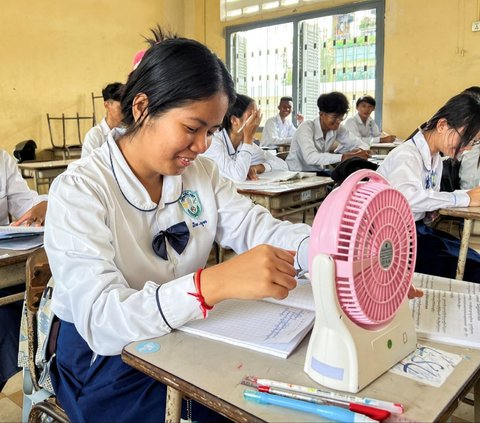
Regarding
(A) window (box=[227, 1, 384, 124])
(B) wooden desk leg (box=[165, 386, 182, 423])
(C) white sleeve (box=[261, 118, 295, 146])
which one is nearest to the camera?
(B) wooden desk leg (box=[165, 386, 182, 423])

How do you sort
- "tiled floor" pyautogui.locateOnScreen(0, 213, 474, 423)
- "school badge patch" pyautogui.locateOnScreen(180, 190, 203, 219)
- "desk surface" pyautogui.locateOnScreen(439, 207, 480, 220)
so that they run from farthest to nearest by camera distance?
"desk surface" pyautogui.locateOnScreen(439, 207, 480, 220) < "tiled floor" pyautogui.locateOnScreen(0, 213, 474, 423) < "school badge patch" pyautogui.locateOnScreen(180, 190, 203, 219)

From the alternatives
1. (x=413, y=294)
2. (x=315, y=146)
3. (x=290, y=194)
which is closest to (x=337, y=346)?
(x=413, y=294)

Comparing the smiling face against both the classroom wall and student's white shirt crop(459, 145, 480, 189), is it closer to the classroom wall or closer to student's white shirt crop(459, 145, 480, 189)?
student's white shirt crop(459, 145, 480, 189)

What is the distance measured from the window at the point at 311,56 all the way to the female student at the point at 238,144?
4.00 metres

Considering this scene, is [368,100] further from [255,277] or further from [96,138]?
[255,277]

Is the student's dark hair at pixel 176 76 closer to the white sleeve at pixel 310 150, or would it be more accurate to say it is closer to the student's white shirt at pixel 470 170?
the student's white shirt at pixel 470 170

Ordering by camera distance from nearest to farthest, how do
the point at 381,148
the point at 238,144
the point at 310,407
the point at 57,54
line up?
the point at 310,407
the point at 238,144
the point at 381,148
the point at 57,54

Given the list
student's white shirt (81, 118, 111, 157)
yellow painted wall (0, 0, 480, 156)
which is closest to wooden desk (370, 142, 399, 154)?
yellow painted wall (0, 0, 480, 156)

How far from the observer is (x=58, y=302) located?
980 mm

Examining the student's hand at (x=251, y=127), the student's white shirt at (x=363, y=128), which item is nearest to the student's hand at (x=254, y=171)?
the student's hand at (x=251, y=127)

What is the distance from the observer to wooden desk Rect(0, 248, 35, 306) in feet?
4.72

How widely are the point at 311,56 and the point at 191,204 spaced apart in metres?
6.76

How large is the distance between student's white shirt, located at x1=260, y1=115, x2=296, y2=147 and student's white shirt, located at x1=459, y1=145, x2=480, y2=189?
383 cm

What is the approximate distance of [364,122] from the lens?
261 inches
